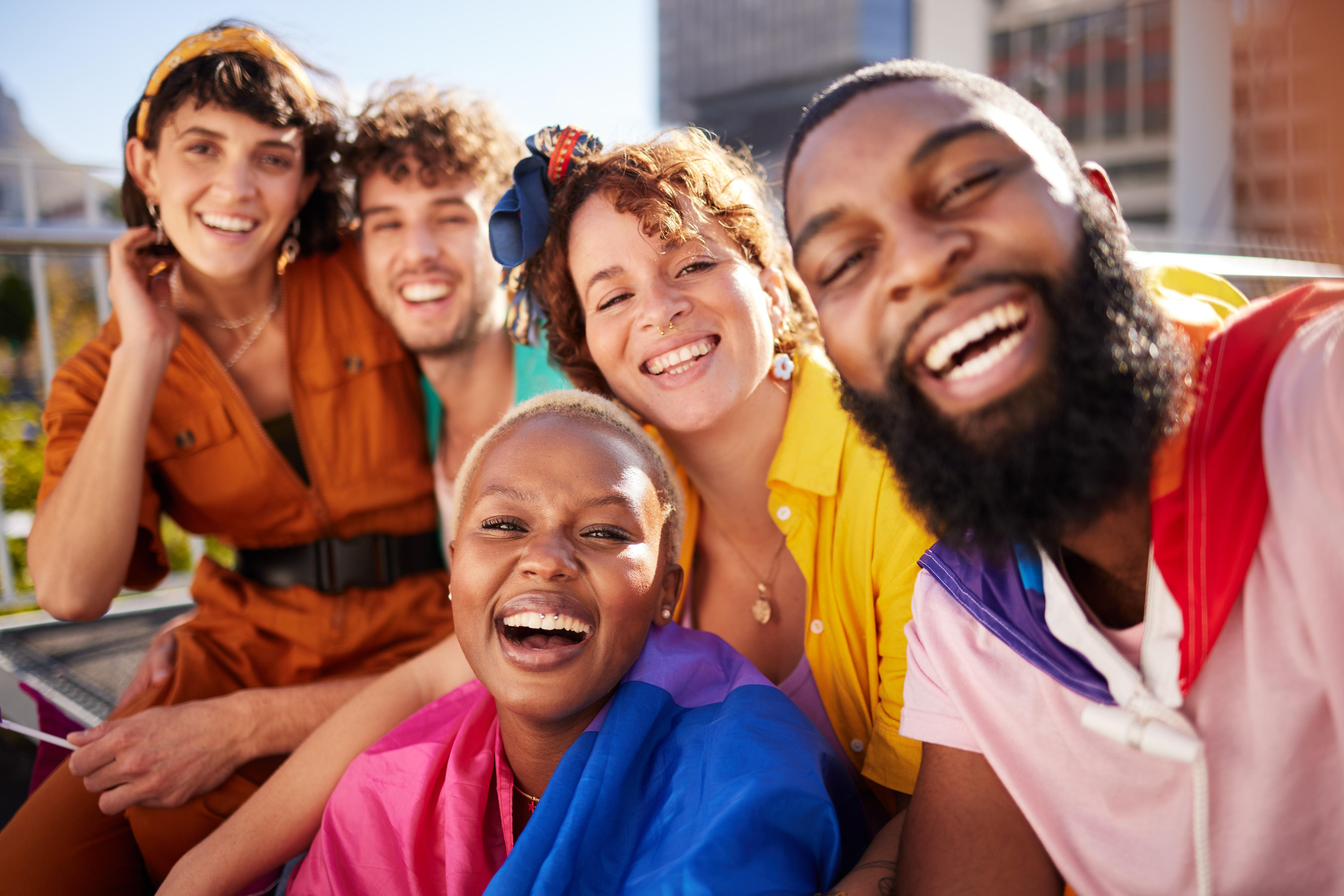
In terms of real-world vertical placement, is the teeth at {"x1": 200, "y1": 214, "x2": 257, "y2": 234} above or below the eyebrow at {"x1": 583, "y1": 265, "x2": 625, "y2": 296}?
above

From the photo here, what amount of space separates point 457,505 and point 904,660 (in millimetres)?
990

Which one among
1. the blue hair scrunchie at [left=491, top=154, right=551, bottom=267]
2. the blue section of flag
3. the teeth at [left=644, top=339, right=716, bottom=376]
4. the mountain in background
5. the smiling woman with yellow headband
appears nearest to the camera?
the blue section of flag

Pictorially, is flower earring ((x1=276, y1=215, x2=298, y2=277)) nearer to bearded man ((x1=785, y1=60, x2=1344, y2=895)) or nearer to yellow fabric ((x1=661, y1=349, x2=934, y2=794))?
yellow fabric ((x1=661, y1=349, x2=934, y2=794))

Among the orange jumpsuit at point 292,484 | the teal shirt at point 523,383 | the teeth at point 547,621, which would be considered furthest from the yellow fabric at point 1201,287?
the orange jumpsuit at point 292,484

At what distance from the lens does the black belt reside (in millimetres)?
2764

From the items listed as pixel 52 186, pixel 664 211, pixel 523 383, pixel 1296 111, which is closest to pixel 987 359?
pixel 1296 111

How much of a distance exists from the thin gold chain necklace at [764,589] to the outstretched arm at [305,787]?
0.71 metres

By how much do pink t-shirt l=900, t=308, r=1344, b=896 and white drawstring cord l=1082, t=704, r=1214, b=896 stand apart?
0.09 ft

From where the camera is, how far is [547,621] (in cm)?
164

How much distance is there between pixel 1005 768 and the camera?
146 centimetres

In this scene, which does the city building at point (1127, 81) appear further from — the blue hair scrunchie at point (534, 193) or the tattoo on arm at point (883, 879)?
the tattoo on arm at point (883, 879)

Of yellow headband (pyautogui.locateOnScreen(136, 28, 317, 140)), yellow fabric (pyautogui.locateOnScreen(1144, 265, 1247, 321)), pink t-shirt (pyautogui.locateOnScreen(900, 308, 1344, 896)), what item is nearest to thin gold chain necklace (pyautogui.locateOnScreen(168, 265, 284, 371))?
yellow headband (pyautogui.locateOnScreen(136, 28, 317, 140))

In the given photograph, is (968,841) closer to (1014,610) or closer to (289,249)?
(1014,610)

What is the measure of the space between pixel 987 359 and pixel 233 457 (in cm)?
221
